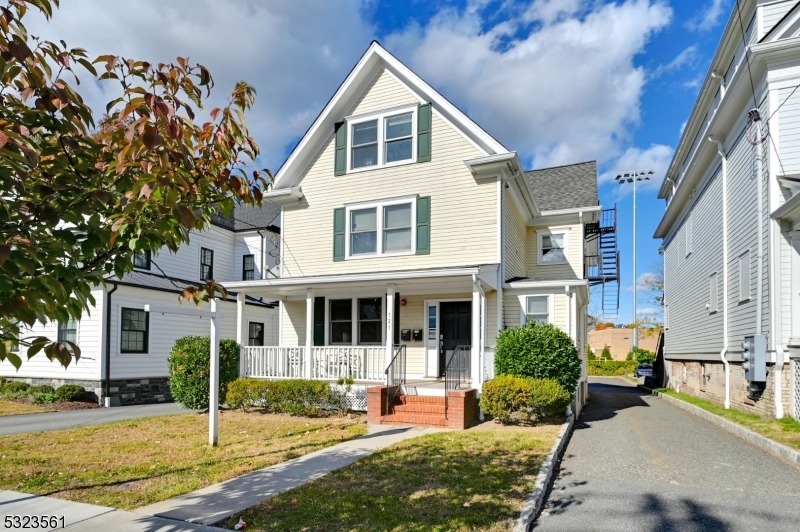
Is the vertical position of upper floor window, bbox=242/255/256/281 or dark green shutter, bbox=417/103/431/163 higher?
dark green shutter, bbox=417/103/431/163

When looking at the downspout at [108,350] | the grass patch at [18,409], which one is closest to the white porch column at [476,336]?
the downspout at [108,350]

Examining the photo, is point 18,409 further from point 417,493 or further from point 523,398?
point 417,493

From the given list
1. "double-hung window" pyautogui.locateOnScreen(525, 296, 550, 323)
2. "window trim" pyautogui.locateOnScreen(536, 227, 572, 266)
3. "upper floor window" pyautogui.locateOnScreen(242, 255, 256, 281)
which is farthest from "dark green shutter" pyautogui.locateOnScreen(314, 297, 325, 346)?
"upper floor window" pyautogui.locateOnScreen(242, 255, 256, 281)

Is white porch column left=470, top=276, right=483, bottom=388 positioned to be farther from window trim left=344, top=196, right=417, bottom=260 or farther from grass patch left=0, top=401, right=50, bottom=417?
grass patch left=0, top=401, right=50, bottom=417

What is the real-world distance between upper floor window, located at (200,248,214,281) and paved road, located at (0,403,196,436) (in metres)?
6.81

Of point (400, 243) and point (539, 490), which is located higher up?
point (400, 243)

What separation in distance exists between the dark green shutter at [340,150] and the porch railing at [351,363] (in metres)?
5.27

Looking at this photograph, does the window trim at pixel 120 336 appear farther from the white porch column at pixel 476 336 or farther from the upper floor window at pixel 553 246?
the upper floor window at pixel 553 246

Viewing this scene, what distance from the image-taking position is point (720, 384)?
49.8 ft

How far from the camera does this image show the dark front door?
45.9 ft

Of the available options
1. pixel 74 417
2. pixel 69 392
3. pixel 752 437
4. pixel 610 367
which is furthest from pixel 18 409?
pixel 610 367

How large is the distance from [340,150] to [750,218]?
425 inches

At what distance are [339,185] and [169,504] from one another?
36.2ft

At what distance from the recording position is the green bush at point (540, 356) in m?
11.4
